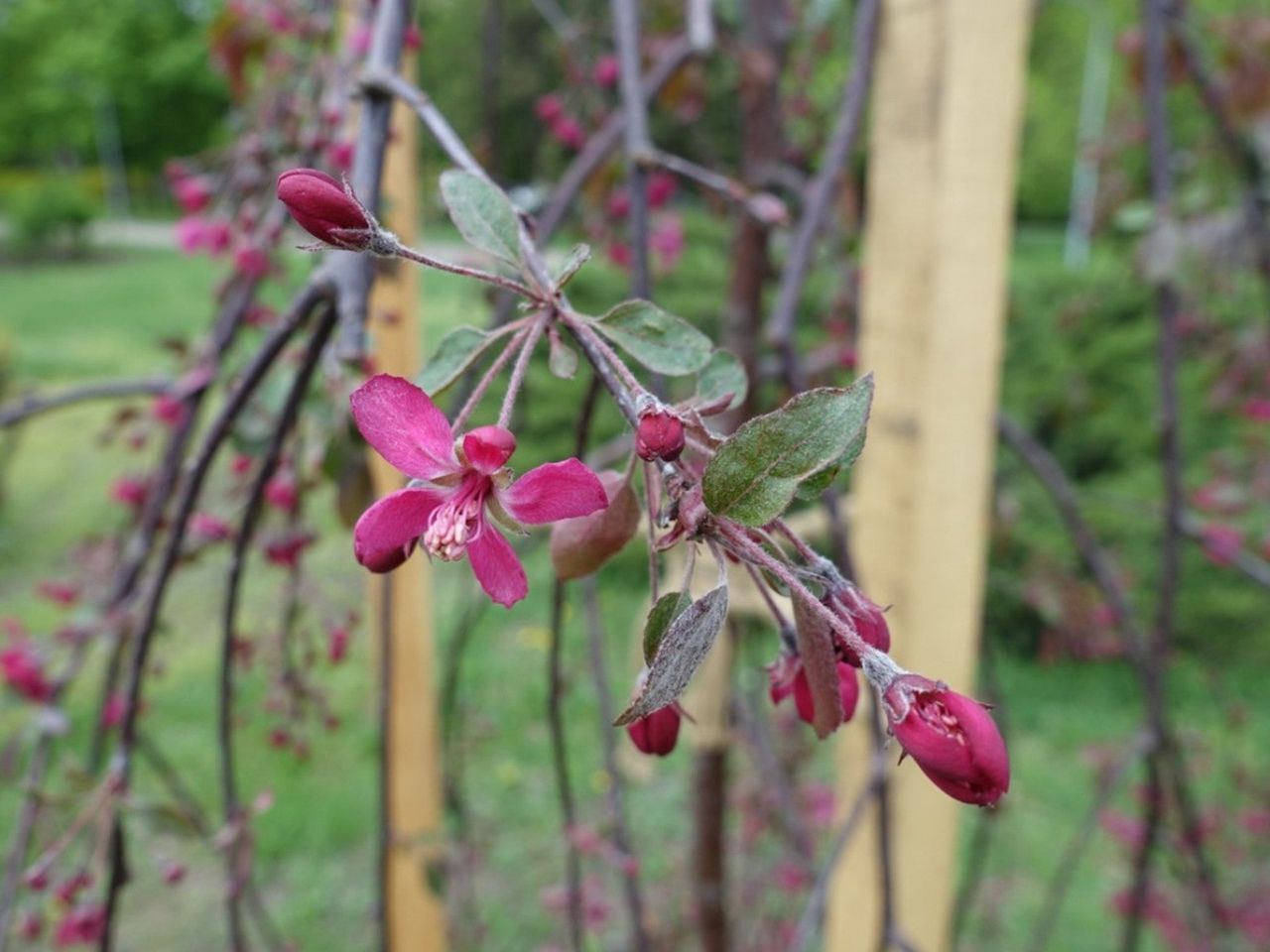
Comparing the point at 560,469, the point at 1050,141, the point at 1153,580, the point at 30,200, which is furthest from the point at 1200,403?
the point at 30,200

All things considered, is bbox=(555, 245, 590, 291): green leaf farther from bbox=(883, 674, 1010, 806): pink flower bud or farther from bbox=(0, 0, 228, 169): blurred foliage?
bbox=(0, 0, 228, 169): blurred foliage

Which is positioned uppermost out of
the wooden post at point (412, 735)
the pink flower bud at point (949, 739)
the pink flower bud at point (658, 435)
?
the pink flower bud at point (658, 435)

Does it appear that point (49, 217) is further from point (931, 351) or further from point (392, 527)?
Result: point (392, 527)

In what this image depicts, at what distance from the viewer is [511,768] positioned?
2518 mm

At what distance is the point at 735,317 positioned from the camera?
1.05 m

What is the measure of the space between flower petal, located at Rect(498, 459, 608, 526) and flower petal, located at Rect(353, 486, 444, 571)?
0.03 meters

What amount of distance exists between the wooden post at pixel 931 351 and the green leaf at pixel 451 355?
1.79ft

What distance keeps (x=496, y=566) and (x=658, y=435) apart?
0.07m

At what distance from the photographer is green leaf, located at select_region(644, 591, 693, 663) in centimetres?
24

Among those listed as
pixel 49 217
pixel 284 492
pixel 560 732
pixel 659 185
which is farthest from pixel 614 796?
pixel 49 217

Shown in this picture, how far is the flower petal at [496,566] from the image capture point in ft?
0.87

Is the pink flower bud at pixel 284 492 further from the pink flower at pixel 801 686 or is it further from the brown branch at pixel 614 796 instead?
the pink flower at pixel 801 686

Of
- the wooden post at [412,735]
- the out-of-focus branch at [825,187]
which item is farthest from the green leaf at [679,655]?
the wooden post at [412,735]

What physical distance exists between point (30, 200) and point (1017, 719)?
1180cm
